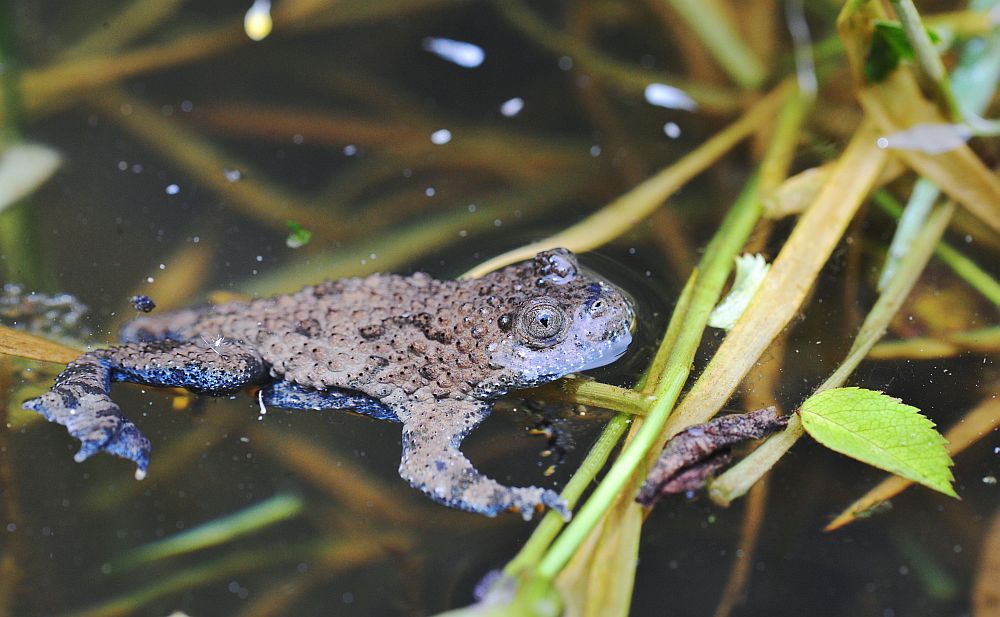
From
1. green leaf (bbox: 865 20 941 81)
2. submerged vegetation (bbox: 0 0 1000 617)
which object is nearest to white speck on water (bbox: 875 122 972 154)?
submerged vegetation (bbox: 0 0 1000 617)

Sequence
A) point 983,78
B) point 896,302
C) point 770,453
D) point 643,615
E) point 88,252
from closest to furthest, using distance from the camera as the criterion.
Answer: point 643,615, point 770,453, point 896,302, point 88,252, point 983,78

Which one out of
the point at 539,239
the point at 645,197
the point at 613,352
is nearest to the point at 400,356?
the point at 613,352

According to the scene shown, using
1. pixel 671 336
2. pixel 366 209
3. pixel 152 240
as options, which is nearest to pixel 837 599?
pixel 671 336

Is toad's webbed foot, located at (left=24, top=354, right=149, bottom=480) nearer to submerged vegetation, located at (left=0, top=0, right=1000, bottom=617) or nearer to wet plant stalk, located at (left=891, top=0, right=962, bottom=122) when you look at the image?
submerged vegetation, located at (left=0, top=0, right=1000, bottom=617)

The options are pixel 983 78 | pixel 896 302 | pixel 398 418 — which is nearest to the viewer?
pixel 398 418

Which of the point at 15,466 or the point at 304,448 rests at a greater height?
the point at 304,448

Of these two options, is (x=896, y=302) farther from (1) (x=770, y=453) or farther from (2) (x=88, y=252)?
(2) (x=88, y=252)

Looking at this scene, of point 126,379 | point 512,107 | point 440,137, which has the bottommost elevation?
point 126,379

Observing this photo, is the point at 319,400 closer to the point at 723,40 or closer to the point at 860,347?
the point at 860,347
